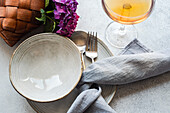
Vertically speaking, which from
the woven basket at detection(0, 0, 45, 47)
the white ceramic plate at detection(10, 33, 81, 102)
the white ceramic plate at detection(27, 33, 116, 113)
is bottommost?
the white ceramic plate at detection(27, 33, 116, 113)

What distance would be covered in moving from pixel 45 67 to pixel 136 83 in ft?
1.13

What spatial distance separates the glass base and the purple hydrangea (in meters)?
0.19

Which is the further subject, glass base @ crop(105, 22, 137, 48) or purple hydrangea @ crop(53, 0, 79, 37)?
glass base @ crop(105, 22, 137, 48)

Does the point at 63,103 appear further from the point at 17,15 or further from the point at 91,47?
the point at 17,15

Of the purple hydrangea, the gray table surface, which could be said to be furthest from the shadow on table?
the purple hydrangea

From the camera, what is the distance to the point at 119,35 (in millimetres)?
988

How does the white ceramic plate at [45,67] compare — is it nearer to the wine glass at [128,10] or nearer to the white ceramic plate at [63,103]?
the white ceramic plate at [63,103]

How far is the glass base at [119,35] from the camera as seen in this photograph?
967 mm

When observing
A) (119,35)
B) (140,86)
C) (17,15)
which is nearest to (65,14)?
(17,15)

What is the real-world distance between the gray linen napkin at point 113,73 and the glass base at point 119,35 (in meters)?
0.09

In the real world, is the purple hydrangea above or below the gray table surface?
above

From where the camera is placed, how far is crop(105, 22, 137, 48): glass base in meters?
0.97

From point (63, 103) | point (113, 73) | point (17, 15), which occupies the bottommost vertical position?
point (63, 103)

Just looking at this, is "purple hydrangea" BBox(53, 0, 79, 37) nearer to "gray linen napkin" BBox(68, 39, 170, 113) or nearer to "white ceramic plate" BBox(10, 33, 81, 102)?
"white ceramic plate" BBox(10, 33, 81, 102)
